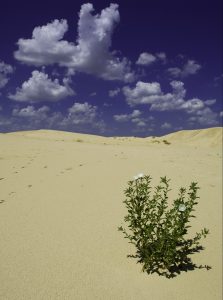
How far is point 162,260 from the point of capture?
412 cm

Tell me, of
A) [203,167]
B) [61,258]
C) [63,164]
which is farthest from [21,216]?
[203,167]

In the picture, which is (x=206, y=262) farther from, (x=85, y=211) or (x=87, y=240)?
(x=85, y=211)

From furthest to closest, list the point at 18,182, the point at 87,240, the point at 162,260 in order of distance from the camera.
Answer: the point at 18,182 < the point at 87,240 < the point at 162,260

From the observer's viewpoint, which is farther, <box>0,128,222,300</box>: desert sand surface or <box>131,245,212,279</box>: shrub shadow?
<box>131,245,212,279</box>: shrub shadow

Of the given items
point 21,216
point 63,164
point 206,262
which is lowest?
point 206,262

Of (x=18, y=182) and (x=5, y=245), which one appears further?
(x=18, y=182)

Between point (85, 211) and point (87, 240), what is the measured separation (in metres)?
1.21

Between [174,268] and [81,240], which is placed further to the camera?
[81,240]

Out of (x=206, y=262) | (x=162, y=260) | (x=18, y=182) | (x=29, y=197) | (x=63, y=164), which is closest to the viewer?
(x=162, y=260)

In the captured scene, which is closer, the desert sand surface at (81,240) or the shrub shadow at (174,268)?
the desert sand surface at (81,240)

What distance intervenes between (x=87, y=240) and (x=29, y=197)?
7.50 feet

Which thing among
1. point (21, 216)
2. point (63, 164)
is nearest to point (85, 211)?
point (21, 216)

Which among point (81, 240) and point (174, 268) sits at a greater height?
point (81, 240)

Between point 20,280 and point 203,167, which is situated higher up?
point 203,167
